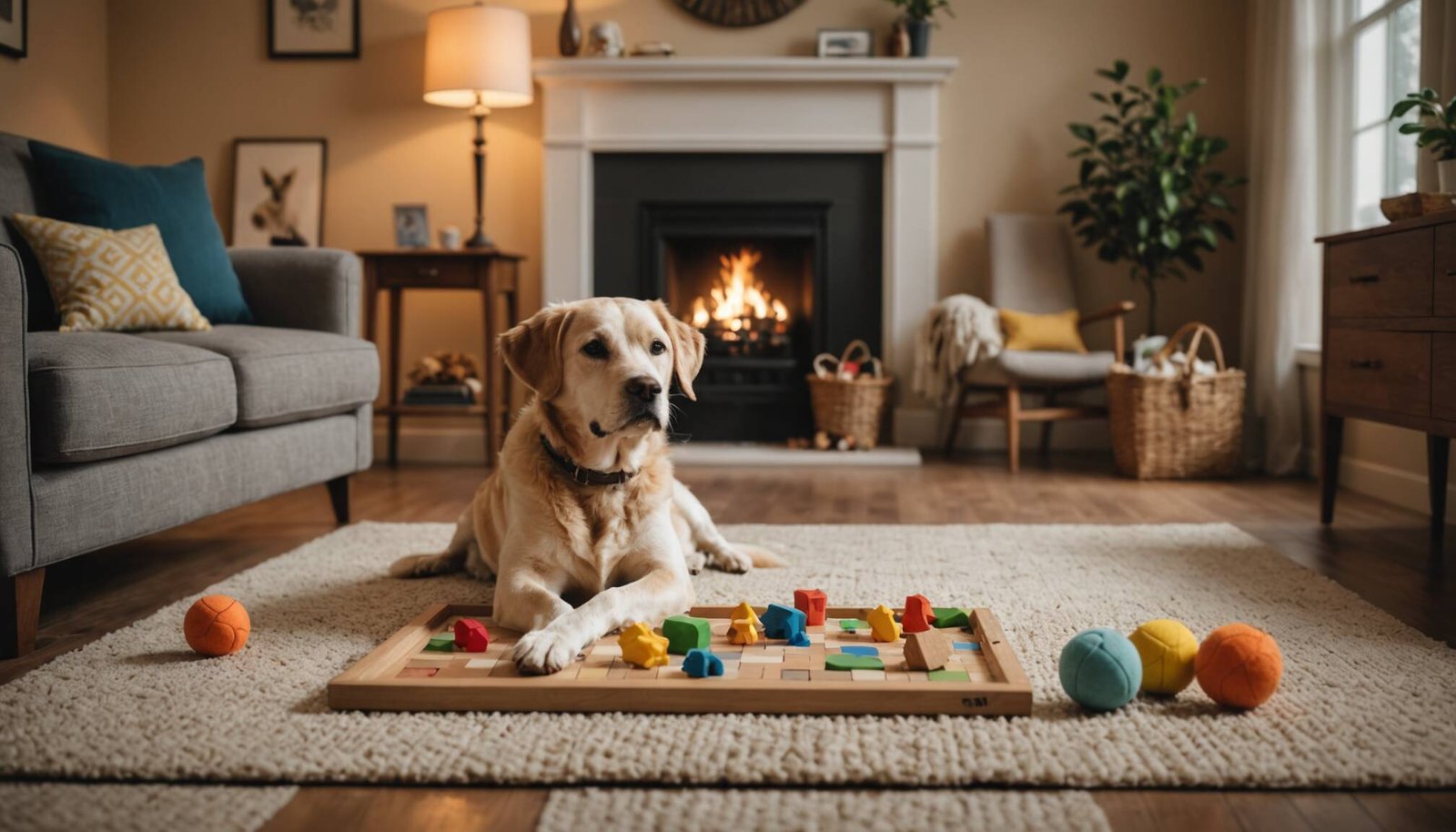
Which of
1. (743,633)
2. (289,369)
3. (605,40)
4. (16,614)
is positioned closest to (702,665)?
(743,633)

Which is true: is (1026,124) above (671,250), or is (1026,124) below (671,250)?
above

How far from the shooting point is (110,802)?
4.00 feet

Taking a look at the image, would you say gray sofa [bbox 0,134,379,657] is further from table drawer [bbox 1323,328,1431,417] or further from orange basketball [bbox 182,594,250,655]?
table drawer [bbox 1323,328,1431,417]

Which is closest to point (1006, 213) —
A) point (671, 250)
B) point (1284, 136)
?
point (1284, 136)

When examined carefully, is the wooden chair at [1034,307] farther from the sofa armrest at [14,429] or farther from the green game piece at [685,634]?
the sofa armrest at [14,429]

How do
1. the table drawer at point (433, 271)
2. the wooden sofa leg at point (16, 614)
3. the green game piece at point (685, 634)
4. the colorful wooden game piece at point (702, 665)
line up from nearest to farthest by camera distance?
the colorful wooden game piece at point (702, 665) → the green game piece at point (685, 634) → the wooden sofa leg at point (16, 614) → the table drawer at point (433, 271)

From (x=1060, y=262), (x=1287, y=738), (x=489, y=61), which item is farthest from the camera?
(x=1060, y=262)

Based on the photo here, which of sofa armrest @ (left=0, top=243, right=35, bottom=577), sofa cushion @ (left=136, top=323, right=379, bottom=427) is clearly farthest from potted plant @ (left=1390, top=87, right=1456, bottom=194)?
sofa armrest @ (left=0, top=243, right=35, bottom=577)

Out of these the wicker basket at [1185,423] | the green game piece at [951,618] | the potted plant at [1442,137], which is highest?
the potted plant at [1442,137]

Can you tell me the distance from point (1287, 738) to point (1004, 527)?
1.61 meters

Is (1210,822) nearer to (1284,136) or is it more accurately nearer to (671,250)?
(1284,136)

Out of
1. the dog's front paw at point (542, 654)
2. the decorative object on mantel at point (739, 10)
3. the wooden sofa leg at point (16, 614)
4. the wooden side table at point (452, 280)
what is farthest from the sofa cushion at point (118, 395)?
the decorative object on mantel at point (739, 10)

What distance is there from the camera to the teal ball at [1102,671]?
145 centimetres

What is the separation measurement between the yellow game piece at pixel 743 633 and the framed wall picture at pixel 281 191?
4022 millimetres
